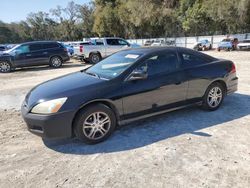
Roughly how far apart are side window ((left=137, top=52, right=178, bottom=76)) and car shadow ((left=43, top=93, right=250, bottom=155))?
1.03 m

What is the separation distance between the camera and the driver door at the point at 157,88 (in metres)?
4.68

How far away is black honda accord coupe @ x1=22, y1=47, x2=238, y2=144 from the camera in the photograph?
416 centimetres

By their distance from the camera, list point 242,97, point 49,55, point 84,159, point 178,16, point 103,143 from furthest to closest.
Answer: point 178,16 → point 49,55 → point 242,97 → point 103,143 → point 84,159

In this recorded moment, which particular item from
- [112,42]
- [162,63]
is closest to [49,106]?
[162,63]

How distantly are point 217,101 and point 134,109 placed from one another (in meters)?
2.24

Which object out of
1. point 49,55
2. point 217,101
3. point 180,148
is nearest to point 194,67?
point 217,101

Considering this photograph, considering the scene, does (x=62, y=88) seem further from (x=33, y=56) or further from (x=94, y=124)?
(x=33, y=56)

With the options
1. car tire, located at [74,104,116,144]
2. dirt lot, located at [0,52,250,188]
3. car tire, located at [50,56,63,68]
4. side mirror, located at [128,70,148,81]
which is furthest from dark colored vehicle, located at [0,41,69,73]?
Result: car tire, located at [74,104,116,144]

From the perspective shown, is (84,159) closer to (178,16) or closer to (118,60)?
(118,60)

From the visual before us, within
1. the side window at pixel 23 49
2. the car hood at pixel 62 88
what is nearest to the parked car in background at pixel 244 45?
the side window at pixel 23 49

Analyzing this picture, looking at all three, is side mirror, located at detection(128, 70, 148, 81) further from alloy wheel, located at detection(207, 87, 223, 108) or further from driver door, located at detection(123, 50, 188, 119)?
alloy wheel, located at detection(207, 87, 223, 108)

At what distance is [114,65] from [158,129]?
4.94 feet

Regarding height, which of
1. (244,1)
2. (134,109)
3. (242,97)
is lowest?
(242,97)

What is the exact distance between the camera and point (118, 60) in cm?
536
